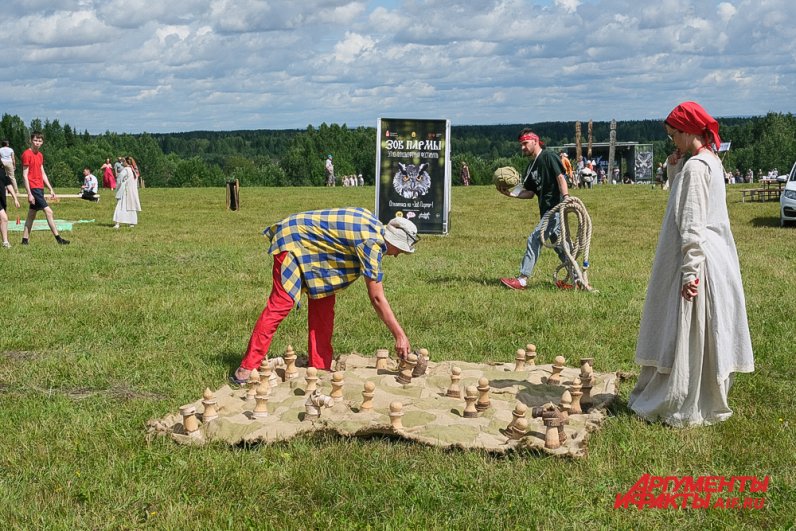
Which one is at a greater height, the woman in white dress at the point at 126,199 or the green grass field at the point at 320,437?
the woman in white dress at the point at 126,199

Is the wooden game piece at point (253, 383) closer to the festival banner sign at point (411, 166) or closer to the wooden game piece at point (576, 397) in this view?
the wooden game piece at point (576, 397)

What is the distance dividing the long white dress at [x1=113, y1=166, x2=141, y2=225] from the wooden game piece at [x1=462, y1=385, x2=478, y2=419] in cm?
1777

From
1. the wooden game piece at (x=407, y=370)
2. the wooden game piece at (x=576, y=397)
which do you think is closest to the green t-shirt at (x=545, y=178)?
the wooden game piece at (x=407, y=370)

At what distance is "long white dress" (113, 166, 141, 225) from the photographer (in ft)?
71.9

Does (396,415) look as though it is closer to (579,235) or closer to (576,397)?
(576,397)

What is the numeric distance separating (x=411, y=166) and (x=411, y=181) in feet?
1.16

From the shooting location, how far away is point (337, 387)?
5.98m

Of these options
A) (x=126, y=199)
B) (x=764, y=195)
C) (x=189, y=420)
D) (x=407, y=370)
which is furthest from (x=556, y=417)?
(x=764, y=195)

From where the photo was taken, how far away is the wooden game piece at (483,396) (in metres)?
5.88

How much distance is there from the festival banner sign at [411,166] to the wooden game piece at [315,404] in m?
13.6

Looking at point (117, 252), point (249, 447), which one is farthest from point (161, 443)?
point (117, 252)

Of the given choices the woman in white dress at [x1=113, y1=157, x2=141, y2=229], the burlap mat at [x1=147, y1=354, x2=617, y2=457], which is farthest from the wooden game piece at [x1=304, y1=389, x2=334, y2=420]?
the woman in white dress at [x1=113, y1=157, x2=141, y2=229]

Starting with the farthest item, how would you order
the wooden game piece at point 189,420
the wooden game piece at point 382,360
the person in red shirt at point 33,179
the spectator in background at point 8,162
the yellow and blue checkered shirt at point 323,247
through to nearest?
the spectator in background at point 8,162 → the person in red shirt at point 33,179 → the wooden game piece at point 382,360 → the yellow and blue checkered shirt at point 323,247 → the wooden game piece at point 189,420

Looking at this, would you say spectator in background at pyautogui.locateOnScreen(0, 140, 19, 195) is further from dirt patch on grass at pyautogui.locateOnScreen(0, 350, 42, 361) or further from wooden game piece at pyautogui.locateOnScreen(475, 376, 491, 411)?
wooden game piece at pyautogui.locateOnScreen(475, 376, 491, 411)
